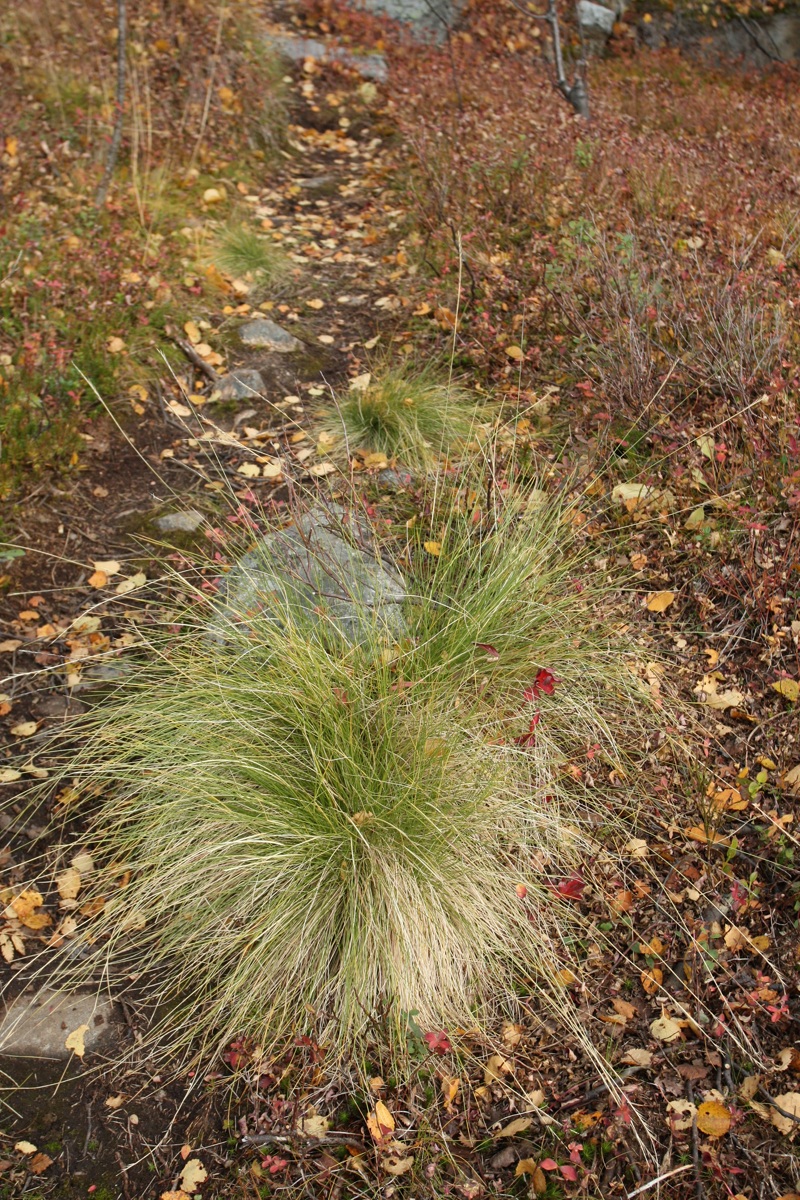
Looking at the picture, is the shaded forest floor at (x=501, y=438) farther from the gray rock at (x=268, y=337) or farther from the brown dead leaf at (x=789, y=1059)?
the gray rock at (x=268, y=337)

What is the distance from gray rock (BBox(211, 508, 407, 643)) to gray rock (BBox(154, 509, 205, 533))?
693mm

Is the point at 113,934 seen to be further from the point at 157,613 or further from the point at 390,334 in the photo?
the point at 390,334

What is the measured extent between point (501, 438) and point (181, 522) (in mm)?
1477

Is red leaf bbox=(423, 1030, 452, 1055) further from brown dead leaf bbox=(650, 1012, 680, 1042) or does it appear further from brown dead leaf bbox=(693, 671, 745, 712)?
brown dead leaf bbox=(693, 671, 745, 712)

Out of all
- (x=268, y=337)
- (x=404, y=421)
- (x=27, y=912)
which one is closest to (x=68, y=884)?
(x=27, y=912)

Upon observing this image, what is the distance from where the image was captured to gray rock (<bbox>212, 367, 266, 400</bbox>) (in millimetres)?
4730

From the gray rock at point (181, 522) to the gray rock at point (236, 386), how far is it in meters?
0.97

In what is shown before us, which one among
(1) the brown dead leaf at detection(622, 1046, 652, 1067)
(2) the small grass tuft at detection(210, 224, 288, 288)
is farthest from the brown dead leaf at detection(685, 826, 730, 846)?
(2) the small grass tuft at detection(210, 224, 288, 288)

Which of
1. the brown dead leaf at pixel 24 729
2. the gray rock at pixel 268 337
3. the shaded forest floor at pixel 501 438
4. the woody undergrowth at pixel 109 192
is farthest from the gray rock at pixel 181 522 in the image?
the gray rock at pixel 268 337

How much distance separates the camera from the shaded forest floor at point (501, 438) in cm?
229

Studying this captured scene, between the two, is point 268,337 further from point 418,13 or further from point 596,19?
point 596,19

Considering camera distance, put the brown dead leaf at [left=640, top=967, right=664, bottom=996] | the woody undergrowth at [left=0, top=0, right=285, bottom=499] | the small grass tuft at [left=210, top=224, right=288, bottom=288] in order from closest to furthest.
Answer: the brown dead leaf at [left=640, top=967, right=664, bottom=996]
the woody undergrowth at [left=0, top=0, right=285, bottom=499]
the small grass tuft at [left=210, top=224, right=288, bottom=288]

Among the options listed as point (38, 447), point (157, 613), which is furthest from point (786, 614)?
point (38, 447)

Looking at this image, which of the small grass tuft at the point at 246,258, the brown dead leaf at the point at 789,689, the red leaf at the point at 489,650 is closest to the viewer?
the red leaf at the point at 489,650
